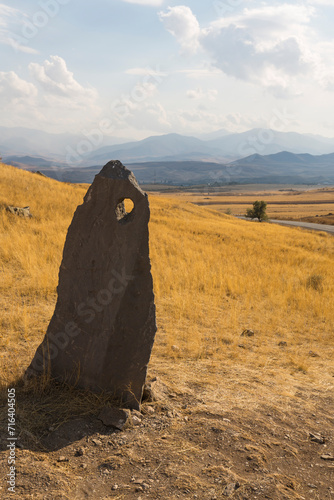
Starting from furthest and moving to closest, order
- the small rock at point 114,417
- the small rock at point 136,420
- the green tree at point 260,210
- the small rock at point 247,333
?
the green tree at point 260,210 < the small rock at point 247,333 < the small rock at point 136,420 < the small rock at point 114,417

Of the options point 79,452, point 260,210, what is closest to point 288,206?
point 260,210

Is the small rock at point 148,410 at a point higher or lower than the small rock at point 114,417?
lower

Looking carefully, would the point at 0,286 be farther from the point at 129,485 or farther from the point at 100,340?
the point at 129,485

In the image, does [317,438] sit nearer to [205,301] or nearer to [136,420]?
[136,420]

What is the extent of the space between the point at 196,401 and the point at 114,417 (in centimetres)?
110

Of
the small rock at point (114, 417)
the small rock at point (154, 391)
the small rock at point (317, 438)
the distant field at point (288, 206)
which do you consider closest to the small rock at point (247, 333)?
the small rock at point (154, 391)

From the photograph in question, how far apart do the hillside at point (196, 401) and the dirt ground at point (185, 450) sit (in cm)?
1

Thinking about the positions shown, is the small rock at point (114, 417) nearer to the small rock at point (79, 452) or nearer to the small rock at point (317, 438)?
the small rock at point (79, 452)

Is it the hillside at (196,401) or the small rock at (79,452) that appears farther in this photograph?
the small rock at (79,452)

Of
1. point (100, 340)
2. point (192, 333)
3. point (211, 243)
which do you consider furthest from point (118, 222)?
point (211, 243)

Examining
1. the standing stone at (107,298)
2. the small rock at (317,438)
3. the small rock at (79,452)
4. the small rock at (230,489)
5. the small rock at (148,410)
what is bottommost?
the small rock at (317,438)

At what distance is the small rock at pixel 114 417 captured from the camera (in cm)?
382

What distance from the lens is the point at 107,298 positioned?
4168mm

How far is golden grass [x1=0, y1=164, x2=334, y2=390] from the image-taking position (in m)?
6.15
